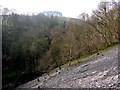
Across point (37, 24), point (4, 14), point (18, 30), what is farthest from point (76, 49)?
point (37, 24)

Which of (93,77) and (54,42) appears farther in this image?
(54,42)

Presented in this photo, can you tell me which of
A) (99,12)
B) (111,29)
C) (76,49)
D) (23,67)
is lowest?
(23,67)

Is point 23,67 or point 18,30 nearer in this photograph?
point 23,67

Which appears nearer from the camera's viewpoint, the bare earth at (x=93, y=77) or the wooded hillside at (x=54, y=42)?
the bare earth at (x=93, y=77)

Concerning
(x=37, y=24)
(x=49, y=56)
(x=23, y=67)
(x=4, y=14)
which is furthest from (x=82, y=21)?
(x=37, y=24)

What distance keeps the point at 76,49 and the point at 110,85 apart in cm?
3305

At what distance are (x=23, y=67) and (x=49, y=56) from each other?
37.1 feet

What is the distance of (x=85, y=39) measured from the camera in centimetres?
5188

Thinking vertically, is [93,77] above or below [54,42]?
below

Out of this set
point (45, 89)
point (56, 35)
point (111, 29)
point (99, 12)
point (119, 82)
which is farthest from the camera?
point (56, 35)

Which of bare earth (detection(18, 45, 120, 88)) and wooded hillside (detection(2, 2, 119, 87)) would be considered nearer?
bare earth (detection(18, 45, 120, 88))

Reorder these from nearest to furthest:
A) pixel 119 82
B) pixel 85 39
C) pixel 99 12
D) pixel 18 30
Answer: pixel 119 82, pixel 99 12, pixel 85 39, pixel 18 30

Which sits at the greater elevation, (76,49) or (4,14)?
(4,14)

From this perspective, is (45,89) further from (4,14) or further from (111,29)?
(4,14)
